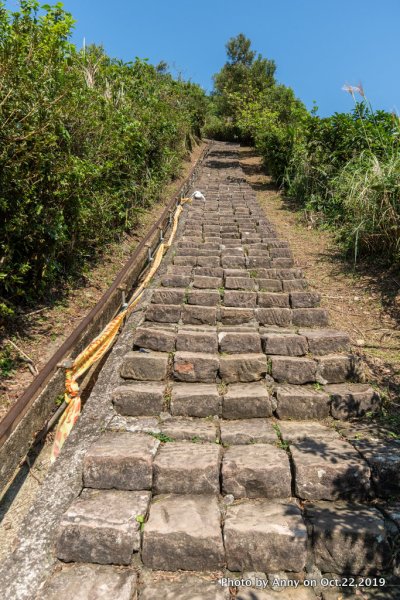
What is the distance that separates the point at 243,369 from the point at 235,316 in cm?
Result: 79

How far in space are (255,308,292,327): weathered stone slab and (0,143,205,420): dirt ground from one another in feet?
6.43

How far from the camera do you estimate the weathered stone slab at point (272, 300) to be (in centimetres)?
399

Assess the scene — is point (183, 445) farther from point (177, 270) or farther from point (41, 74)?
point (41, 74)


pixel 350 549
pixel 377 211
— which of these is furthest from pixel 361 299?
pixel 350 549

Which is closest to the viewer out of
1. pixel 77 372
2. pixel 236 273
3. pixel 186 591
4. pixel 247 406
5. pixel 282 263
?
pixel 186 591

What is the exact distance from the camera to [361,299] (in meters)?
4.62

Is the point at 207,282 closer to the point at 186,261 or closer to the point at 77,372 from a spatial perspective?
the point at 186,261

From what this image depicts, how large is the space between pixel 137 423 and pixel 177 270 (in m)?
2.41

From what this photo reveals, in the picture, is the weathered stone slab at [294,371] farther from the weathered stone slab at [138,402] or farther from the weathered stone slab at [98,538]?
the weathered stone slab at [98,538]

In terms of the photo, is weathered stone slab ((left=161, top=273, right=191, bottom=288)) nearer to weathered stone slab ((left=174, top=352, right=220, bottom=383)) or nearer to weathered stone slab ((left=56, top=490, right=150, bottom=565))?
weathered stone slab ((left=174, top=352, right=220, bottom=383))

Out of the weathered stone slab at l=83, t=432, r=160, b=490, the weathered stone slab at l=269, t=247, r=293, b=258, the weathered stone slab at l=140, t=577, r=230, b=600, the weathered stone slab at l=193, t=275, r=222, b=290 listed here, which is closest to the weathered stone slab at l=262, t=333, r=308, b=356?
the weathered stone slab at l=193, t=275, r=222, b=290

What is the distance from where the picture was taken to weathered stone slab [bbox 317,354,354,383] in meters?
3.00

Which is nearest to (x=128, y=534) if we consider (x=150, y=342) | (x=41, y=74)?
(x=150, y=342)

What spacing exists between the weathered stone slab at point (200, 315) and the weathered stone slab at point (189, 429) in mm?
1156
